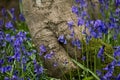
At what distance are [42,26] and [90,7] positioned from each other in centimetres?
134

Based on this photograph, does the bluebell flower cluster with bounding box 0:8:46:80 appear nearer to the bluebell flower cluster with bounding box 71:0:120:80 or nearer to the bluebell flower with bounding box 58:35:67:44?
the bluebell flower with bounding box 58:35:67:44

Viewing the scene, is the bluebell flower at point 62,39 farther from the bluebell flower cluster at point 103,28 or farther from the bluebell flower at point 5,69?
the bluebell flower at point 5,69

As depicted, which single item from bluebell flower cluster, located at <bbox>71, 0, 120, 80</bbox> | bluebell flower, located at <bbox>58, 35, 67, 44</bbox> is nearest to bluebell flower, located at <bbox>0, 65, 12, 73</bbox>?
bluebell flower, located at <bbox>58, 35, 67, 44</bbox>

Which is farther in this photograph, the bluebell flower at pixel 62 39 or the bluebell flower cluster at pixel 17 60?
the bluebell flower at pixel 62 39

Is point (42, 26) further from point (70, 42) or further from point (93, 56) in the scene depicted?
point (93, 56)

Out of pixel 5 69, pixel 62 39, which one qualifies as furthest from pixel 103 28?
pixel 5 69

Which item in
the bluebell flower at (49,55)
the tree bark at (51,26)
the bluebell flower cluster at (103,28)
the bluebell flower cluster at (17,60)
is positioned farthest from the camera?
the tree bark at (51,26)

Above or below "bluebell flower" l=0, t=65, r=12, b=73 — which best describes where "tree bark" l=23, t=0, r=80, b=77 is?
above

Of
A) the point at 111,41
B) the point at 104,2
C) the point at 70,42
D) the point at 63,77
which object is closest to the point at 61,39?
the point at 70,42

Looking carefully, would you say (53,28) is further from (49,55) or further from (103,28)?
(103,28)

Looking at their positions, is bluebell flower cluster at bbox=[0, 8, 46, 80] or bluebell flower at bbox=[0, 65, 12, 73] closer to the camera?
bluebell flower cluster at bbox=[0, 8, 46, 80]

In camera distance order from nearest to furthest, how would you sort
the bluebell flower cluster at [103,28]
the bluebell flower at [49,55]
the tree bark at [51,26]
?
the bluebell flower cluster at [103,28] → the bluebell flower at [49,55] → the tree bark at [51,26]

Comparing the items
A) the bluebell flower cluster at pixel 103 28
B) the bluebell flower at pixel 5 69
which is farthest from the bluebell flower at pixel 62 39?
the bluebell flower at pixel 5 69

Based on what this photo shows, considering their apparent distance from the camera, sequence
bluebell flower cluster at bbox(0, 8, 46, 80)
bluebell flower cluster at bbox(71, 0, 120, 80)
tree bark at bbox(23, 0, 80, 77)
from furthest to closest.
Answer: tree bark at bbox(23, 0, 80, 77)
bluebell flower cluster at bbox(0, 8, 46, 80)
bluebell flower cluster at bbox(71, 0, 120, 80)
